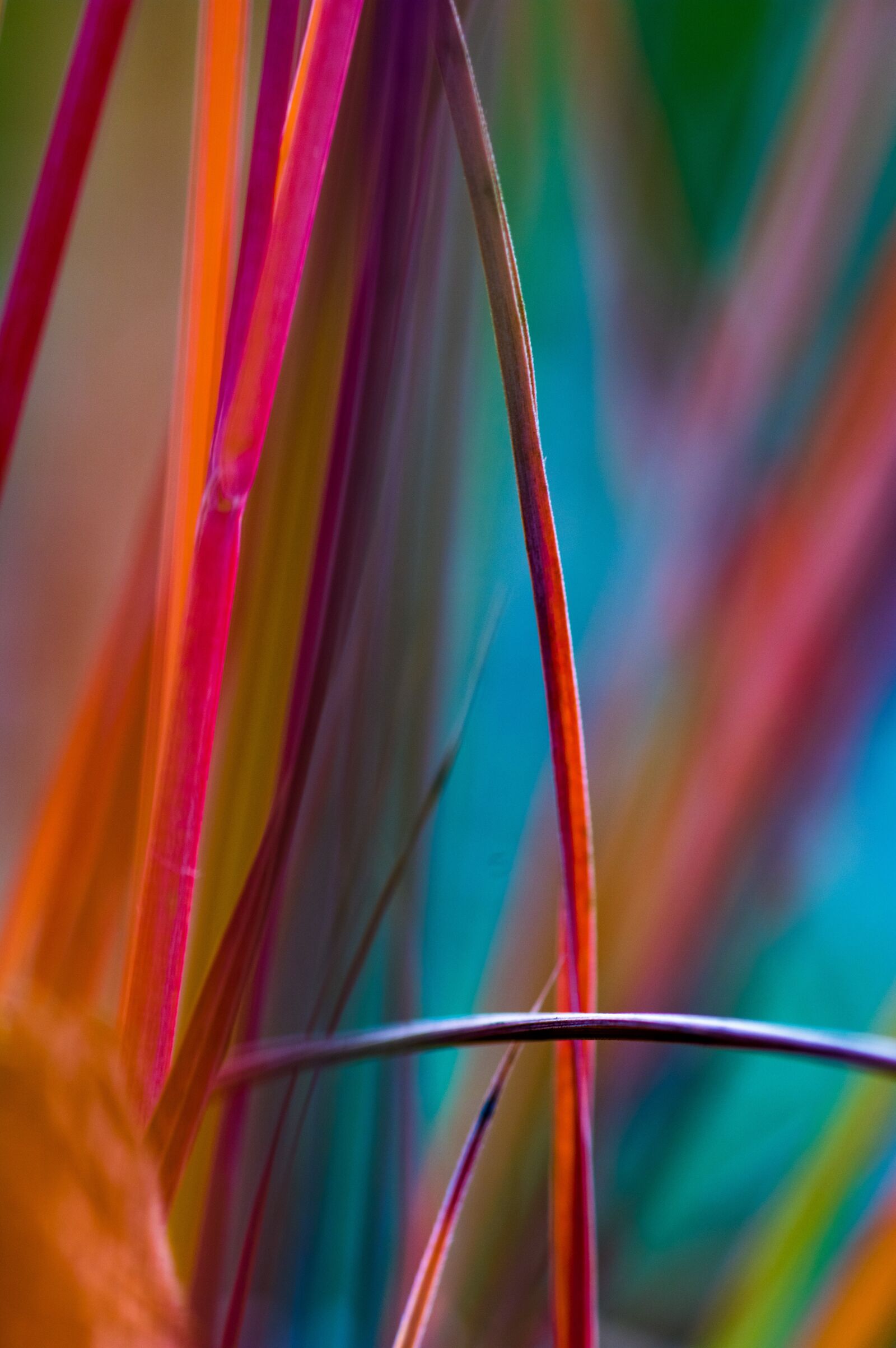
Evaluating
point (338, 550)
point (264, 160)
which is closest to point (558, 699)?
point (338, 550)

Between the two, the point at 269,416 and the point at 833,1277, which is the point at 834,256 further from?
the point at 833,1277

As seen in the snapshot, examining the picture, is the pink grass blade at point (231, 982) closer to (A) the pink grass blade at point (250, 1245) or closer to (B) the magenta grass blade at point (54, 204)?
(A) the pink grass blade at point (250, 1245)

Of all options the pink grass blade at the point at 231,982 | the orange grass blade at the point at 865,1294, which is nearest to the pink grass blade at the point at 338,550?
the pink grass blade at the point at 231,982

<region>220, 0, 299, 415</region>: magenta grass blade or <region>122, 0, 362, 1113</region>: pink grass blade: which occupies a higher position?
<region>220, 0, 299, 415</region>: magenta grass blade

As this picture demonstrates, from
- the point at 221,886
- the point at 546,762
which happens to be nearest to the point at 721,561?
the point at 546,762

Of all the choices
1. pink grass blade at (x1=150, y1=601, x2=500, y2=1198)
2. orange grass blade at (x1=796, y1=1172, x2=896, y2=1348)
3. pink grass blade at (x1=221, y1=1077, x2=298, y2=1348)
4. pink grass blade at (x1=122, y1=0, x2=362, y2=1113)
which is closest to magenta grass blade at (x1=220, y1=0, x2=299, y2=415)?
pink grass blade at (x1=122, y1=0, x2=362, y2=1113)

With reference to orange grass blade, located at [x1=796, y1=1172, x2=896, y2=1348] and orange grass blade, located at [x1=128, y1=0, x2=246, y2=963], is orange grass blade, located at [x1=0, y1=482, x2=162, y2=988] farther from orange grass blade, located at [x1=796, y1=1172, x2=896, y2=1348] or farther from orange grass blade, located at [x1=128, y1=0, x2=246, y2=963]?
orange grass blade, located at [x1=796, y1=1172, x2=896, y2=1348]
